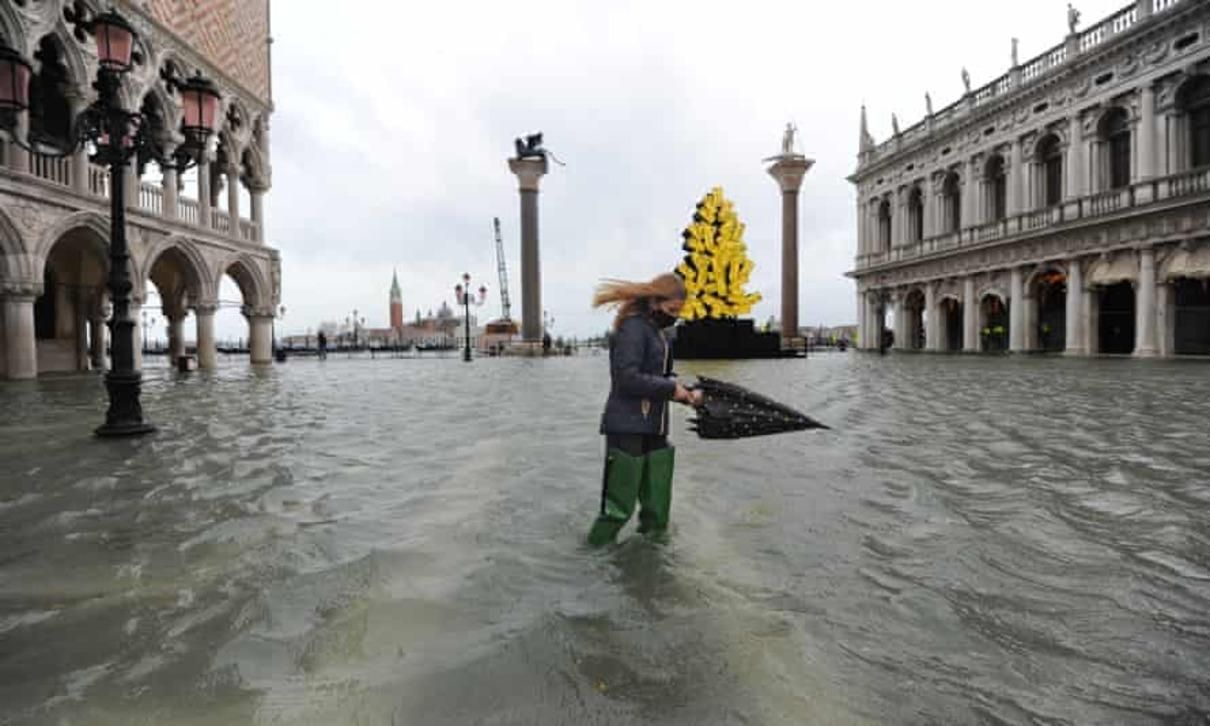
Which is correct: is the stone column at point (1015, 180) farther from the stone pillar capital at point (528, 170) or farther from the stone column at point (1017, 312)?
the stone pillar capital at point (528, 170)

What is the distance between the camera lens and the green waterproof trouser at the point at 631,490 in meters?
3.36

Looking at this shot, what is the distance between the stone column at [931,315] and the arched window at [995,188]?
4.84 metres

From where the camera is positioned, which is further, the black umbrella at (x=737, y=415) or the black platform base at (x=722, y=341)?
the black platform base at (x=722, y=341)

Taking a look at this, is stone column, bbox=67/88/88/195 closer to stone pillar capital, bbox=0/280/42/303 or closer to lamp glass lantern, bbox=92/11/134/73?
stone pillar capital, bbox=0/280/42/303

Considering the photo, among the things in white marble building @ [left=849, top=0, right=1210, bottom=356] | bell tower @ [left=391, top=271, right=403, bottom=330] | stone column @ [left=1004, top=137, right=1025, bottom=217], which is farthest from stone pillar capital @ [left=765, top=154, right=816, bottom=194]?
bell tower @ [left=391, top=271, right=403, bottom=330]

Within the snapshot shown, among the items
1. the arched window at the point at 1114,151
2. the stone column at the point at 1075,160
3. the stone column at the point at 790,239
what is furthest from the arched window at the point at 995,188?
the stone column at the point at 790,239

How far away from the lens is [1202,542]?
133 inches

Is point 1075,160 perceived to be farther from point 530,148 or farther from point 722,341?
point 530,148

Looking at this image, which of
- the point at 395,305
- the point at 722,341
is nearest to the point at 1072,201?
the point at 722,341

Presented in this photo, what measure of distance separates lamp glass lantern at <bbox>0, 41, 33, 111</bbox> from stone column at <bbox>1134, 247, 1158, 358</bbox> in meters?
30.7

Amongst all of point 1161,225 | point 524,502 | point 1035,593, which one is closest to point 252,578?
point 524,502

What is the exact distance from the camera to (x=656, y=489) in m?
3.50

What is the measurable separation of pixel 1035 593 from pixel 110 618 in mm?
4028

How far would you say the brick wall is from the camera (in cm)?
1830
